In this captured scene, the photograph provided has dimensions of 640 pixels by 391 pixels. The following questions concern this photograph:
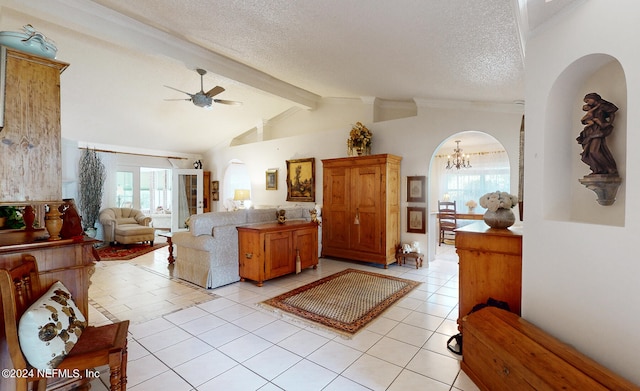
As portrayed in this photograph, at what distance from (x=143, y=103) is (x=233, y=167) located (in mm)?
3675

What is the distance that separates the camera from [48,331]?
55.0 inches

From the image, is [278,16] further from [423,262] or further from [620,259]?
[423,262]

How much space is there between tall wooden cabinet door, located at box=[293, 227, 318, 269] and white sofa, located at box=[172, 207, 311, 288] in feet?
2.74

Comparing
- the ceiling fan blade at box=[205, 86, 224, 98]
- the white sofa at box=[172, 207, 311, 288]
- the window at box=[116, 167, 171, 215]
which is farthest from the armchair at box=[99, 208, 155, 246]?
the ceiling fan blade at box=[205, 86, 224, 98]

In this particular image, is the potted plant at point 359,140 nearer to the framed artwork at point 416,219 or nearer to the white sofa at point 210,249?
the framed artwork at point 416,219

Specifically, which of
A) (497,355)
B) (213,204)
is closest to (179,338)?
(497,355)

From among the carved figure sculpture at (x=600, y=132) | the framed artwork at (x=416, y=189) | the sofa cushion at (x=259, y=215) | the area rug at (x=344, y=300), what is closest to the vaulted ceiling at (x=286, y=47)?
the carved figure sculpture at (x=600, y=132)

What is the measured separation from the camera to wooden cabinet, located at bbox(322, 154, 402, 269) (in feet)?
15.9

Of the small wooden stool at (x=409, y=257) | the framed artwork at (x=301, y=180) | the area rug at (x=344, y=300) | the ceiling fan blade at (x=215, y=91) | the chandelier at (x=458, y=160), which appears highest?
the ceiling fan blade at (x=215, y=91)

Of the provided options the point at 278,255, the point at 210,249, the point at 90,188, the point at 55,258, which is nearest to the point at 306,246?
the point at 278,255

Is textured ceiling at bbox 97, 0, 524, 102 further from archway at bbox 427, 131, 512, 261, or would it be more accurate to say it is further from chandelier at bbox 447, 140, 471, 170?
archway at bbox 427, 131, 512, 261

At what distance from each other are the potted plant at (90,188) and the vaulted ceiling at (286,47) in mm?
1291

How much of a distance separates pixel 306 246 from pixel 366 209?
4.19 ft

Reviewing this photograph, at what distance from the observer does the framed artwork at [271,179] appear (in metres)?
7.12
